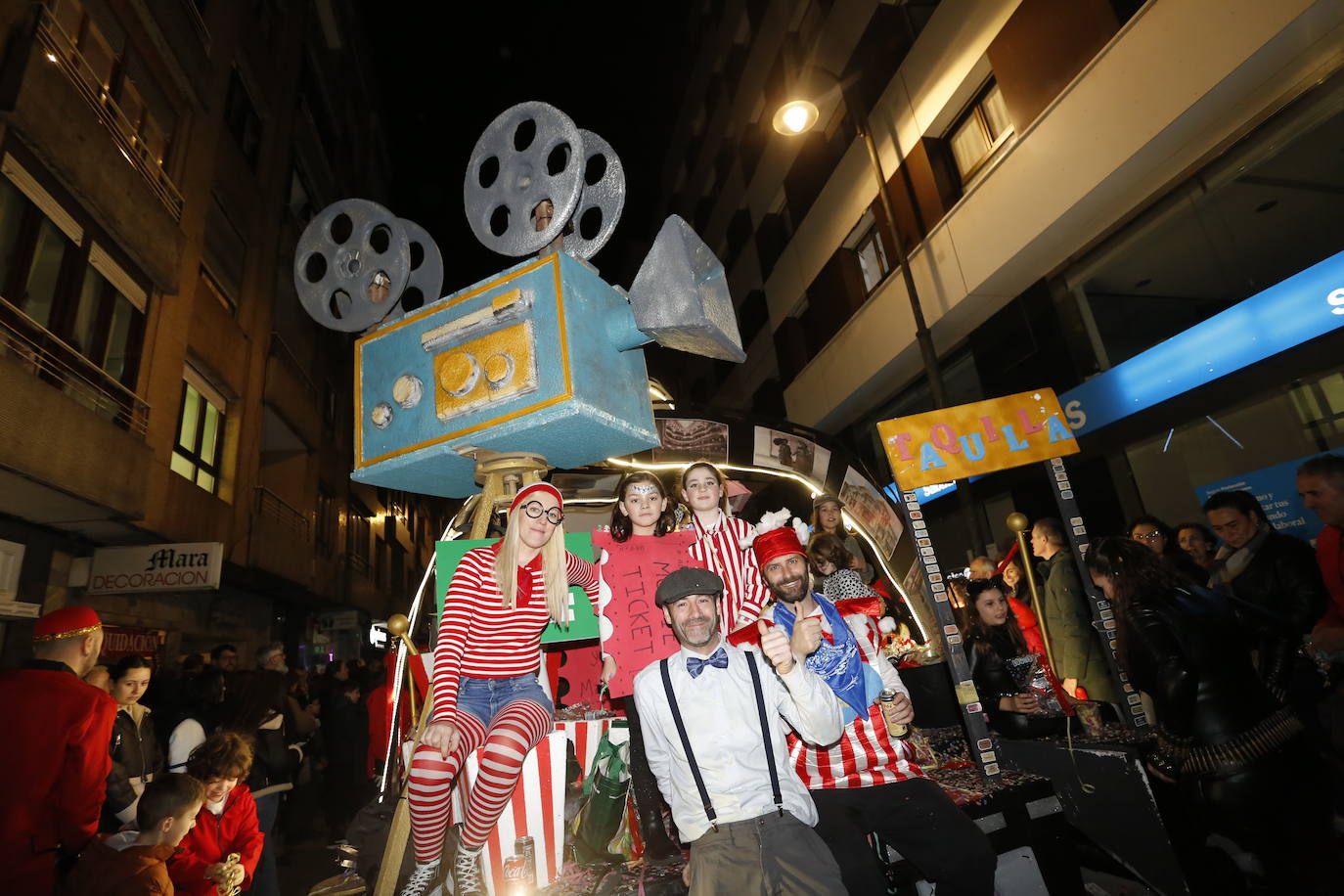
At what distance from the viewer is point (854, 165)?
1270 cm

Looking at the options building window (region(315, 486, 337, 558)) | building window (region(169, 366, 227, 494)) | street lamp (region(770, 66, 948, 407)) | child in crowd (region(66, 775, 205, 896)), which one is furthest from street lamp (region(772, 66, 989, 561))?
building window (region(315, 486, 337, 558))

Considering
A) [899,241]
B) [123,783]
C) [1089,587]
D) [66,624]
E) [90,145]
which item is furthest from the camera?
[899,241]

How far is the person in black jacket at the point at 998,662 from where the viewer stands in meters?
4.55

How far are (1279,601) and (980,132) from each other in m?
8.05

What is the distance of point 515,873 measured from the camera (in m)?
3.21

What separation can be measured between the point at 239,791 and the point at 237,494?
10.1 metres

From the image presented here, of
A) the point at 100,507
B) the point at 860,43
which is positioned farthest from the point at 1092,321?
the point at 100,507

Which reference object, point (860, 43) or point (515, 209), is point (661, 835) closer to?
point (515, 209)

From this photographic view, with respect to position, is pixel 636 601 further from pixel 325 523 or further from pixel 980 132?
pixel 325 523

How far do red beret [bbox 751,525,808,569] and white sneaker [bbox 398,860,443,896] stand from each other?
1957mm

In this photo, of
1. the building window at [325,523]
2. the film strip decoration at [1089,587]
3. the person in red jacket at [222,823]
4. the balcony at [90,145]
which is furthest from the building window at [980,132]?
the building window at [325,523]

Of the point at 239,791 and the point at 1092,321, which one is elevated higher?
the point at 1092,321

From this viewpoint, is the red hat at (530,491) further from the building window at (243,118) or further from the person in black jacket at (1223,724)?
the building window at (243,118)

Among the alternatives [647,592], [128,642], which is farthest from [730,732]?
[128,642]
